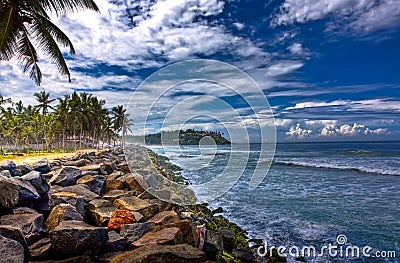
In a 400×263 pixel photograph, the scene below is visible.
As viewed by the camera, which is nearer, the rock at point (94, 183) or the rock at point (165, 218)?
the rock at point (165, 218)

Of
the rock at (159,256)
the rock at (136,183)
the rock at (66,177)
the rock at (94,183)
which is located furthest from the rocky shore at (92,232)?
the rock at (136,183)

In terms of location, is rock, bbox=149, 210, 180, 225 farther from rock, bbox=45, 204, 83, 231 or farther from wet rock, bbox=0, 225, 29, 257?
wet rock, bbox=0, 225, 29, 257

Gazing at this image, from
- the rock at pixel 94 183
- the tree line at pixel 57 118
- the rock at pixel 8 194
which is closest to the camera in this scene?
the rock at pixel 8 194

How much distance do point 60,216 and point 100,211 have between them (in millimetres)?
1198

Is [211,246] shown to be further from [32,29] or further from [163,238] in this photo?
[32,29]

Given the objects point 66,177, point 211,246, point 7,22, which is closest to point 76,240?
point 211,246

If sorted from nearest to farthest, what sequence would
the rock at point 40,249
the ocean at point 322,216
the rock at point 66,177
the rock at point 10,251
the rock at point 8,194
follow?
the rock at point 10,251
the rock at point 40,249
the rock at point 8,194
the ocean at point 322,216
the rock at point 66,177

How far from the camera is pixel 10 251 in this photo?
12.6ft

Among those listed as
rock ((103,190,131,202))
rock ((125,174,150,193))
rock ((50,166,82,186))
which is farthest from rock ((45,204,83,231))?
rock ((125,174,150,193))

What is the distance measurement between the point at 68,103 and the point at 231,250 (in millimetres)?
50418

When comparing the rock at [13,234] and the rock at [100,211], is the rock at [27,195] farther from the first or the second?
the rock at [13,234]

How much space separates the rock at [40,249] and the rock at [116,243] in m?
0.88

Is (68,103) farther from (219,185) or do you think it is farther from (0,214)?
(0,214)

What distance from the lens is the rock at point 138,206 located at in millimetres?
6906
